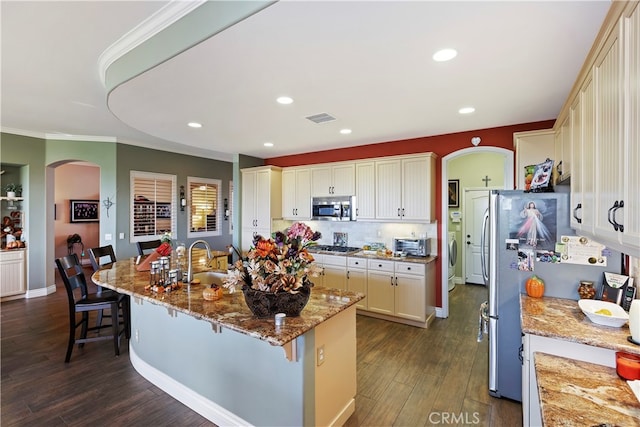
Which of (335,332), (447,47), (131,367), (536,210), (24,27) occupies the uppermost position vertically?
(24,27)

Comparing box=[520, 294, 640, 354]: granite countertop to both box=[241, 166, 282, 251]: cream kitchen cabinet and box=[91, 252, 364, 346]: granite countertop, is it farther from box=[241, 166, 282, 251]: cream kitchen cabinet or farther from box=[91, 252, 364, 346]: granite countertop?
box=[241, 166, 282, 251]: cream kitchen cabinet

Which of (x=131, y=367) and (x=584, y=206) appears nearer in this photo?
(x=584, y=206)

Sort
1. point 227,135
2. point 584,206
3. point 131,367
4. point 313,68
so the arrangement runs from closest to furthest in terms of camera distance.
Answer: point 584,206 → point 313,68 → point 131,367 → point 227,135

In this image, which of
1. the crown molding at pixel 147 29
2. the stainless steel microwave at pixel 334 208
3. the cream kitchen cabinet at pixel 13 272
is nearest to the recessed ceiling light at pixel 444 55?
the crown molding at pixel 147 29

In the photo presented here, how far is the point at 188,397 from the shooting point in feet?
8.13

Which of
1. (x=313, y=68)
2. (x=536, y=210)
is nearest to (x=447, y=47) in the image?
(x=313, y=68)

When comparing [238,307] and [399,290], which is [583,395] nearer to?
[238,307]

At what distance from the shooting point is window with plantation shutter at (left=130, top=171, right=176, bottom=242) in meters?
5.77

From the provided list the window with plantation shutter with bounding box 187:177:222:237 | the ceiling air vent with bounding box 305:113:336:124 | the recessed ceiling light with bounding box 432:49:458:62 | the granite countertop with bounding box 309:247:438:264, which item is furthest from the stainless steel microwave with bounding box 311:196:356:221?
the window with plantation shutter with bounding box 187:177:222:237

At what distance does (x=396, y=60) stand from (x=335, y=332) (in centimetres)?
203

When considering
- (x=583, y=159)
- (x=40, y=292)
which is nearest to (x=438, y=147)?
(x=583, y=159)

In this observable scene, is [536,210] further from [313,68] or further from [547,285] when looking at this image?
[313,68]

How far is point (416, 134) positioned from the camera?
14.5 feet

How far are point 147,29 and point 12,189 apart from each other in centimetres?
533
